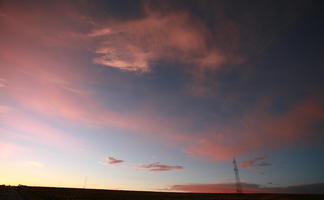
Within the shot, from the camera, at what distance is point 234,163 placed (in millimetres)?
78750

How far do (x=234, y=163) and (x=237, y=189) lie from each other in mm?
11615

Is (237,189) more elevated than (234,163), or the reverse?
(234,163)

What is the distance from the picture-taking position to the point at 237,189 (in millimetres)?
78875
